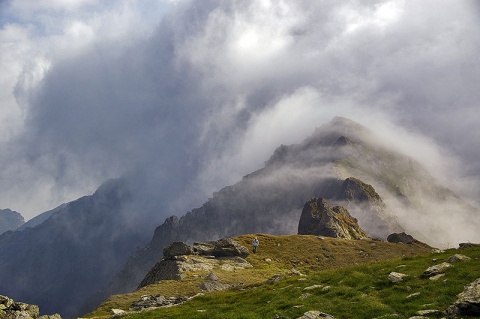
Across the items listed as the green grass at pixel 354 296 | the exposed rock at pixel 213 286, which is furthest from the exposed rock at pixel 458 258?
the exposed rock at pixel 213 286

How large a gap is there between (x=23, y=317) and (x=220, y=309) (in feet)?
77.7

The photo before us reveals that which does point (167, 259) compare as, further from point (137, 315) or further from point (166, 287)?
point (137, 315)

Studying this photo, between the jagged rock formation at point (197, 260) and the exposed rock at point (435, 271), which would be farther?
the jagged rock formation at point (197, 260)

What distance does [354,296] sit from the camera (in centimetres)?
3191

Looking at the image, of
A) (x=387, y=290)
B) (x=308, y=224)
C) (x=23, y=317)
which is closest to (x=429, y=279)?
(x=387, y=290)

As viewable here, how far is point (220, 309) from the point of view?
37.4m

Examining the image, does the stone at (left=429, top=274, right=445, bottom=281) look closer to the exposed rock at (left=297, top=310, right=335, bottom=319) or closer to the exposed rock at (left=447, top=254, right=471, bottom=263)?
the exposed rock at (left=447, top=254, right=471, bottom=263)

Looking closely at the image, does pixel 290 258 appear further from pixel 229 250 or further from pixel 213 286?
pixel 213 286

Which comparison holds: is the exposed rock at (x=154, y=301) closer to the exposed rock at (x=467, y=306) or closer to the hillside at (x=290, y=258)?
the hillside at (x=290, y=258)

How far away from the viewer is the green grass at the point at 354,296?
27361 mm

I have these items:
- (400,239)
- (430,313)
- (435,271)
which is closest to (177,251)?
(435,271)

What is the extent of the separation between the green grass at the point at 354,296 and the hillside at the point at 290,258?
2368 cm

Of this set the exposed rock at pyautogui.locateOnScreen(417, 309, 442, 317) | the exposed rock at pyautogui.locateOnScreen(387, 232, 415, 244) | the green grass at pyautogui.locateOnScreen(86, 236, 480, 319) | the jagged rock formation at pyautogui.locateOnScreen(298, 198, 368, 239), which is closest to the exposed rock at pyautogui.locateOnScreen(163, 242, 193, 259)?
the green grass at pyautogui.locateOnScreen(86, 236, 480, 319)

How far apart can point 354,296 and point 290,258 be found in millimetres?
73425
